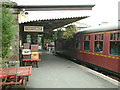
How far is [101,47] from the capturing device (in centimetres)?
852

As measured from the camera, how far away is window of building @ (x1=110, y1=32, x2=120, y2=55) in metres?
7.06

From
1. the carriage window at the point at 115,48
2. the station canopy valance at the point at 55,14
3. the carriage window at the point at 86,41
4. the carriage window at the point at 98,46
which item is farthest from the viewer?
the carriage window at the point at 86,41

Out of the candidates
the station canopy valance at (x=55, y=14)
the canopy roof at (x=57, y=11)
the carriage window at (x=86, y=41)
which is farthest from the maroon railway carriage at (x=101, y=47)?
the canopy roof at (x=57, y=11)

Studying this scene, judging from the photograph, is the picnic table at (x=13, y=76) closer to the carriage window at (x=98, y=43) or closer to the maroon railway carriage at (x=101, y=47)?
the maroon railway carriage at (x=101, y=47)

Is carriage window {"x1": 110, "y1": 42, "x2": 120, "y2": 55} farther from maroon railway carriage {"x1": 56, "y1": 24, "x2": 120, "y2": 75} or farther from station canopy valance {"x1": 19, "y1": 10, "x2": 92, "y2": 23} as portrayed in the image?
station canopy valance {"x1": 19, "y1": 10, "x2": 92, "y2": 23}

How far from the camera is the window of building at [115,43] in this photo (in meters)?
7.06

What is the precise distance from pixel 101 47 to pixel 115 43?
4.26 ft

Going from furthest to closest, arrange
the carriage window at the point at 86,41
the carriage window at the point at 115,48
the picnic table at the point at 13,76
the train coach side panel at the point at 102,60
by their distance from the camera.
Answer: the carriage window at the point at 86,41, the train coach side panel at the point at 102,60, the carriage window at the point at 115,48, the picnic table at the point at 13,76

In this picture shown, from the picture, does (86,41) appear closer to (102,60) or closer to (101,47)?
(101,47)

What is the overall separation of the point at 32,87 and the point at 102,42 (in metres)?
5.22

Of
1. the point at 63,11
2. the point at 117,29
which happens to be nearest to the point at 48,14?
the point at 63,11

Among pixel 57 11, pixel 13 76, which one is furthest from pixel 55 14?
pixel 13 76

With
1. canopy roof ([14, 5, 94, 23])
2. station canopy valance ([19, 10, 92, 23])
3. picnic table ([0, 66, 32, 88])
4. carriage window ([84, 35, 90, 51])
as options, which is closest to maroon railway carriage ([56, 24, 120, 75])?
carriage window ([84, 35, 90, 51])

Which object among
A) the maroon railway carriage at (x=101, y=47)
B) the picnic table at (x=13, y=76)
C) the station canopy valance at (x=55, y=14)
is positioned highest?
the station canopy valance at (x=55, y=14)
